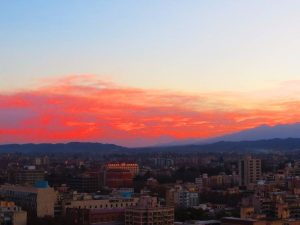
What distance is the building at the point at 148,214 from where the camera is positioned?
2834 cm

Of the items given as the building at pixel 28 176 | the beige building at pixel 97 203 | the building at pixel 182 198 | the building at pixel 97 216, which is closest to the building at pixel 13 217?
the building at pixel 97 216

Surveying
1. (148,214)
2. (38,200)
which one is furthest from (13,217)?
(148,214)

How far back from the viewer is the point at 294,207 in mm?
36406

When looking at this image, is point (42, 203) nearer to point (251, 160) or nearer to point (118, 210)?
point (118, 210)

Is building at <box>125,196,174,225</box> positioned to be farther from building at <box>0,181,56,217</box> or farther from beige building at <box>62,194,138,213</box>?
building at <box>0,181,56,217</box>

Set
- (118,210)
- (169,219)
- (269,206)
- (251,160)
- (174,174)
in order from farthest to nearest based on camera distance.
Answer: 1. (174,174)
2. (251,160)
3. (269,206)
4. (118,210)
5. (169,219)

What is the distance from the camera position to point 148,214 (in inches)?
1112

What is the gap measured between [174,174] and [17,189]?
129 feet

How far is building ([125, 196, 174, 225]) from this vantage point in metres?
28.3

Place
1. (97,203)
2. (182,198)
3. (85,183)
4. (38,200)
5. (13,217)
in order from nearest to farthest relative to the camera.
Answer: (13,217) < (38,200) < (97,203) < (182,198) < (85,183)

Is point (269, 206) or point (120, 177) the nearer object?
point (269, 206)

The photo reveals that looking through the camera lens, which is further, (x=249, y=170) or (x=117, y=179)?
(x=117, y=179)

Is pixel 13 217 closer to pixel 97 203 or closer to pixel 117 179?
pixel 97 203

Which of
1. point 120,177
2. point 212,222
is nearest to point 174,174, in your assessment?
point 120,177
